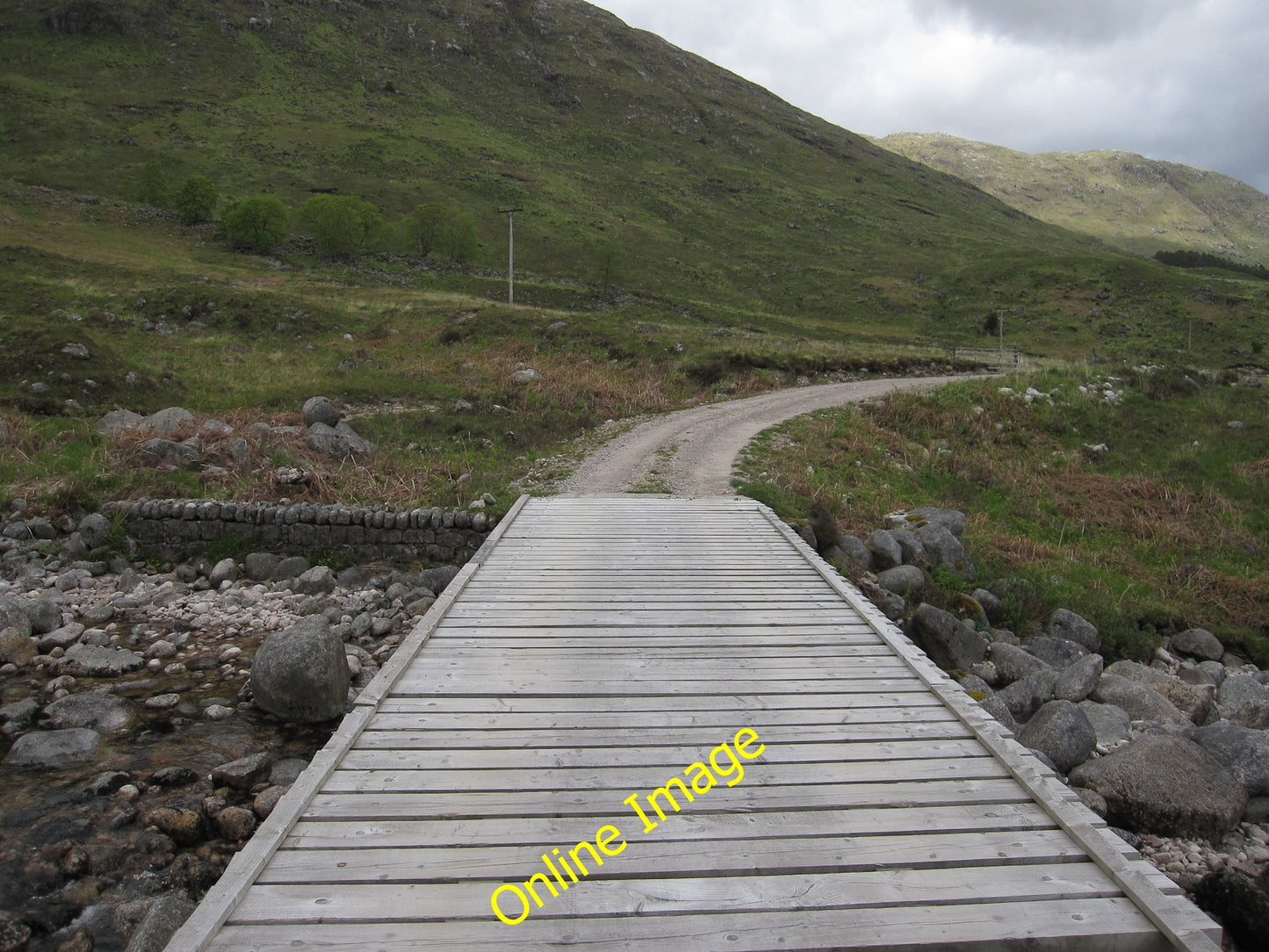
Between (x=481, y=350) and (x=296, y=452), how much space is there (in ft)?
43.3

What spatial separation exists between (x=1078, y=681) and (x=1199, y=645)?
159 inches

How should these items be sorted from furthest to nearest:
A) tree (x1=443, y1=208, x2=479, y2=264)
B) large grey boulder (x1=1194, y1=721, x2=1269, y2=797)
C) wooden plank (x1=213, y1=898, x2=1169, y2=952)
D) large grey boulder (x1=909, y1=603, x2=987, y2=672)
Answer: tree (x1=443, y1=208, x2=479, y2=264) → large grey boulder (x1=909, y1=603, x2=987, y2=672) → large grey boulder (x1=1194, y1=721, x2=1269, y2=797) → wooden plank (x1=213, y1=898, x2=1169, y2=952)

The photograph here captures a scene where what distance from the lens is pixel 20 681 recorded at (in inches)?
298

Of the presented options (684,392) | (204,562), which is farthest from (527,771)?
(684,392)

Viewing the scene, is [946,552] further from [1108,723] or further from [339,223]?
[339,223]

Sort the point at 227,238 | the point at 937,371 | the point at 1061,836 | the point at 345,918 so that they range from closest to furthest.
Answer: the point at 345,918 → the point at 1061,836 → the point at 937,371 → the point at 227,238

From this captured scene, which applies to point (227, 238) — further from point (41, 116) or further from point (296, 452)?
point (296, 452)

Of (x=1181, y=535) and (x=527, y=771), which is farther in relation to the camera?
(x=1181, y=535)

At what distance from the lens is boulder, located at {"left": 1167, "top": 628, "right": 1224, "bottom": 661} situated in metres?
10.7

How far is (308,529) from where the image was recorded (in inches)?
451

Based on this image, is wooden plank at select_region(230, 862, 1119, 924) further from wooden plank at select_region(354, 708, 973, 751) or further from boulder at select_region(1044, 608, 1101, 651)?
boulder at select_region(1044, 608, 1101, 651)

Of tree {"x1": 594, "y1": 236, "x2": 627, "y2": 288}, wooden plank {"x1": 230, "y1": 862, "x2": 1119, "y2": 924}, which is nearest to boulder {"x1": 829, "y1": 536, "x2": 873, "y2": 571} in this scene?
wooden plank {"x1": 230, "y1": 862, "x2": 1119, "y2": 924}

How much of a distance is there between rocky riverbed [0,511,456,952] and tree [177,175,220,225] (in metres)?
59.1

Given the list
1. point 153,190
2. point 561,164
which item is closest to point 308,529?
point 153,190
